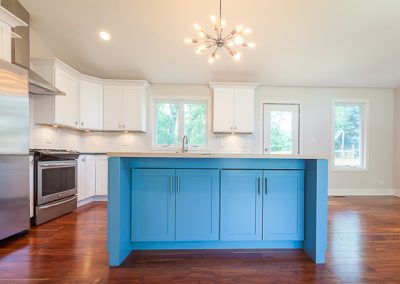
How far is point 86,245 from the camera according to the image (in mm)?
2381

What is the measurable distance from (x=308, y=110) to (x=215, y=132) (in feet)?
7.67

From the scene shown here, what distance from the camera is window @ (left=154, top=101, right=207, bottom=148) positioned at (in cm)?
505

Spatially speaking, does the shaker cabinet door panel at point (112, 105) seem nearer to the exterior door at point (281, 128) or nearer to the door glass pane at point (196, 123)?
the door glass pane at point (196, 123)

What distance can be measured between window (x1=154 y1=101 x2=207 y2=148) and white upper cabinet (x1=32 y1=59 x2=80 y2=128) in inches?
69.9

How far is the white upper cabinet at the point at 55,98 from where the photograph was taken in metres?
3.60

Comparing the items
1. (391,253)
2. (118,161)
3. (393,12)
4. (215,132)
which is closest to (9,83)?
(118,161)

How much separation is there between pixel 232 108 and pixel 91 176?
3195mm

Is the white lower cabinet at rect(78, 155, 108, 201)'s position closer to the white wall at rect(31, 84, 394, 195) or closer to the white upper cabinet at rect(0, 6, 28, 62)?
the white wall at rect(31, 84, 394, 195)

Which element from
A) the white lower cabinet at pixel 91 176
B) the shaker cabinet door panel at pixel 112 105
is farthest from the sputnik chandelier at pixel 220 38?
the white lower cabinet at pixel 91 176

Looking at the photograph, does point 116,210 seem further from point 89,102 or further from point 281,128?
point 281,128

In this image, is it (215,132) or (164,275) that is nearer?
(164,275)

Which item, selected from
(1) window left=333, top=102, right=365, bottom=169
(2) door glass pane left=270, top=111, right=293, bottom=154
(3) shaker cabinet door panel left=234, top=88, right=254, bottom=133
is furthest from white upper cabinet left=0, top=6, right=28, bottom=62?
(1) window left=333, top=102, right=365, bottom=169

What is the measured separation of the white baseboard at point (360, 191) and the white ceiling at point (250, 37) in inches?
98.4

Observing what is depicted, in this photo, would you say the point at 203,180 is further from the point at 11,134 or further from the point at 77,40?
the point at 77,40
